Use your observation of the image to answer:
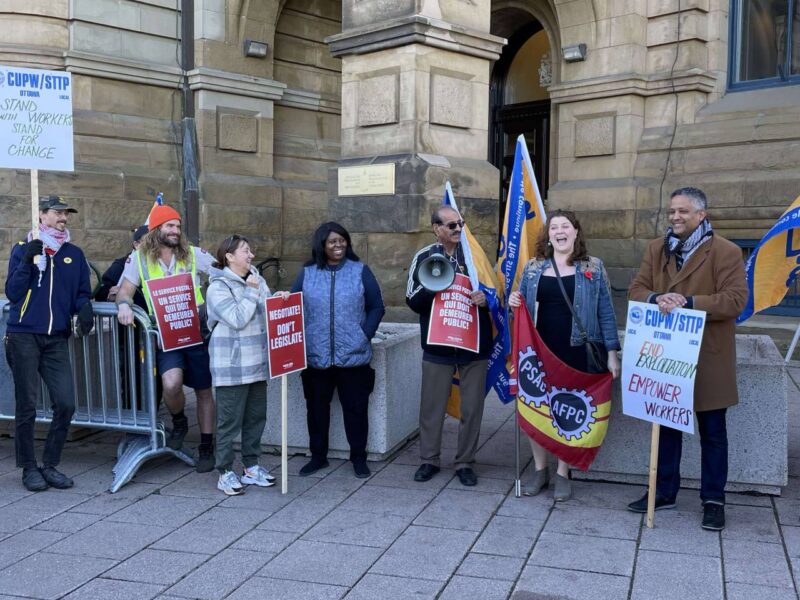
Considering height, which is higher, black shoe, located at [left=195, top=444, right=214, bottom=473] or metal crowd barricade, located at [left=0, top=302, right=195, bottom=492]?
metal crowd barricade, located at [left=0, top=302, right=195, bottom=492]

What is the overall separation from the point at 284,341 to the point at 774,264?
3.50 meters

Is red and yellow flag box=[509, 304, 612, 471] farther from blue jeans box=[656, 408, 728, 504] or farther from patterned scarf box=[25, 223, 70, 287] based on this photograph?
patterned scarf box=[25, 223, 70, 287]

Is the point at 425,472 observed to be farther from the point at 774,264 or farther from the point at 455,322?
the point at 774,264

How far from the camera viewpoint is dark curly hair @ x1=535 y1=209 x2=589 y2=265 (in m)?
5.31

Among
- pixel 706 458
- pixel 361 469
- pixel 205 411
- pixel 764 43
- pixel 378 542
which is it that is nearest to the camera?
pixel 378 542

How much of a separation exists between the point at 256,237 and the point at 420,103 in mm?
5998

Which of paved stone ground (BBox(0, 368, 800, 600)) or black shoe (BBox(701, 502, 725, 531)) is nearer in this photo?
paved stone ground (BBox(0, 368, 800, 600))

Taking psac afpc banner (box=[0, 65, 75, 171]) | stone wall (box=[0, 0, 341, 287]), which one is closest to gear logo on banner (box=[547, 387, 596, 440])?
psac afpc banner (box=[0, 65, 75, 171])

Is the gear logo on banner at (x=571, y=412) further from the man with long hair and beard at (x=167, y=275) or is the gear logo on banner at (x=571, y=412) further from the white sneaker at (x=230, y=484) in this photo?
the man with long hair and beard at (x=167, y=275)

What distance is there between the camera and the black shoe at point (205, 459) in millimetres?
5988

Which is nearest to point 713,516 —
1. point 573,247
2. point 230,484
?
point 573,247

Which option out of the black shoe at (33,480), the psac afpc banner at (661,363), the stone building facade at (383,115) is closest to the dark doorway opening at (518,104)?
the stone building facade at (383,115)

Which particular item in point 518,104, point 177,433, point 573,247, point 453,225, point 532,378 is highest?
point 518,104

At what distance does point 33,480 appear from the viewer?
5.56 meters
